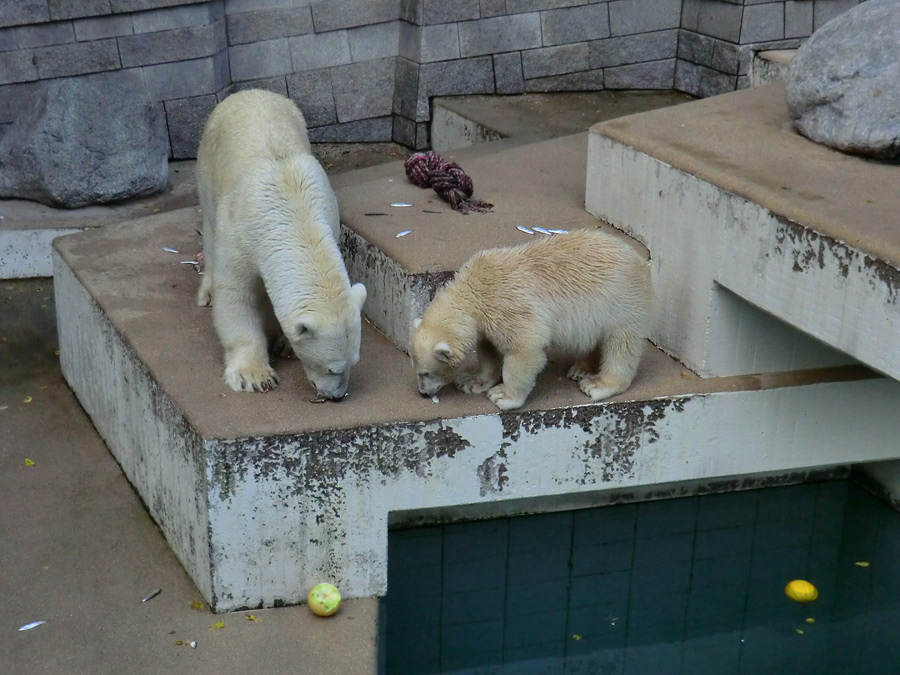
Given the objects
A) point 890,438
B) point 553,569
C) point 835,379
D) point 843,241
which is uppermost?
point 843,241

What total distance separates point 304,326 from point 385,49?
209 inches

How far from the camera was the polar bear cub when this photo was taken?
429 cm

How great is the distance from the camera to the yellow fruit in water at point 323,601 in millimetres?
4309

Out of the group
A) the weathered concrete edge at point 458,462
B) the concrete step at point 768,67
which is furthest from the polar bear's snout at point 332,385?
the concrete step at point 768,67

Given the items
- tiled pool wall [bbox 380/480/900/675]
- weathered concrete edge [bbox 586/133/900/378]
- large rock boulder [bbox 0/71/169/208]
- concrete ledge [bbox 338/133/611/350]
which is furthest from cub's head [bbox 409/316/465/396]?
large rock boulder [bbox 0/71/169/208]

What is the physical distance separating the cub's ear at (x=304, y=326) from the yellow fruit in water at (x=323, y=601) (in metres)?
0.96

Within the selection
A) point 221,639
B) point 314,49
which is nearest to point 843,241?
point 221,639

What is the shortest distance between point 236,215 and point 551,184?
80.8 inches

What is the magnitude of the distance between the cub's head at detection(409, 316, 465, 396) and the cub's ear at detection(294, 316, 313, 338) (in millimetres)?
411

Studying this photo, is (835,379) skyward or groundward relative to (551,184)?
groundward

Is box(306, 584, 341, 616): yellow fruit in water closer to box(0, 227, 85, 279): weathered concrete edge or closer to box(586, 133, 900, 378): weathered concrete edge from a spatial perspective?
box(586, 133, 900, 378): weathered concrete edge

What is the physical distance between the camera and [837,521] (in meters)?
5.51

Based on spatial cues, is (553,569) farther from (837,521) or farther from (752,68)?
(752,68)

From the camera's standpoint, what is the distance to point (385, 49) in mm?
8969
